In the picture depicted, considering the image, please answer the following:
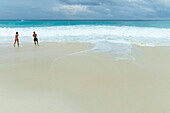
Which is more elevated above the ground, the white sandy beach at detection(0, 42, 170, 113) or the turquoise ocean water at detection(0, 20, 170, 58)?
the turquoise ocean water at detection(0, 20, 170, 58)

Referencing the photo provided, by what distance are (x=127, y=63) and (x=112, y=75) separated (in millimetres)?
1744

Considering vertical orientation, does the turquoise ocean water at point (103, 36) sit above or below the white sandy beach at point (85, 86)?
above

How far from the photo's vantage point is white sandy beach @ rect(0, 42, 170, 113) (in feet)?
16.1

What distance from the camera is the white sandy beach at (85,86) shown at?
492 cm

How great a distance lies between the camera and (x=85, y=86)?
20.4ft

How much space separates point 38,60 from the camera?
9641 millimetres

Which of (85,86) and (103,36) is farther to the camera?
(103,36)

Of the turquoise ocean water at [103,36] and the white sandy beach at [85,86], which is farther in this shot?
the turquoise ocean water at [103,36]

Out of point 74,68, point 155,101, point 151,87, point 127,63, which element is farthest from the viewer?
point 127,63

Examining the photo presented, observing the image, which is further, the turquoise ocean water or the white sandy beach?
the turquoise ocean water

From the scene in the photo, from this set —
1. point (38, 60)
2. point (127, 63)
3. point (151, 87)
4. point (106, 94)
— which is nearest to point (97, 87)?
point (106, 94)

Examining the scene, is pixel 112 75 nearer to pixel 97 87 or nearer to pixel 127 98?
pixel 97 87

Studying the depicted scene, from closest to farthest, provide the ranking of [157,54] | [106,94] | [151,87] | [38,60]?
[106,94], [151,87], [38,60], [157,54]

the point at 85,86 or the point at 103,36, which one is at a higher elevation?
the point at 103,36
